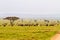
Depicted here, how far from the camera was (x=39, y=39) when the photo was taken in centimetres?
2983

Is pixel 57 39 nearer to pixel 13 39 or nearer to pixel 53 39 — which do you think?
pixel 53 39

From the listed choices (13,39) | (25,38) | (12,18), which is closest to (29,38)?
(25,38)

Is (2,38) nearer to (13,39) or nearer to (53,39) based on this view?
(13,39)

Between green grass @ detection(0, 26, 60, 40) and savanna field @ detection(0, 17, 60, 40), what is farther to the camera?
savanna field @ detection(0, 17, 60, 40)

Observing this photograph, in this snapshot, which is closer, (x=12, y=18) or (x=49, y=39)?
(x=49, y=39)

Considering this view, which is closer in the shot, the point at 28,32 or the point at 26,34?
the point at 26,34

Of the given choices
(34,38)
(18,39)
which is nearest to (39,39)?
(34,38)

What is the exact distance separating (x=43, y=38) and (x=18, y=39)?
12.9ft

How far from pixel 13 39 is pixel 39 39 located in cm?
365

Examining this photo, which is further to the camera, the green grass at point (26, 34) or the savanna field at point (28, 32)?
the savanna field at point (28, 32)

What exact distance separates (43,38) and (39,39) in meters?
1.36

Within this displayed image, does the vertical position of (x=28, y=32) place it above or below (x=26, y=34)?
below

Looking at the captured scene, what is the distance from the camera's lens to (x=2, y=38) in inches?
1217

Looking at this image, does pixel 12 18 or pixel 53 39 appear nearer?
pixel 53 39
